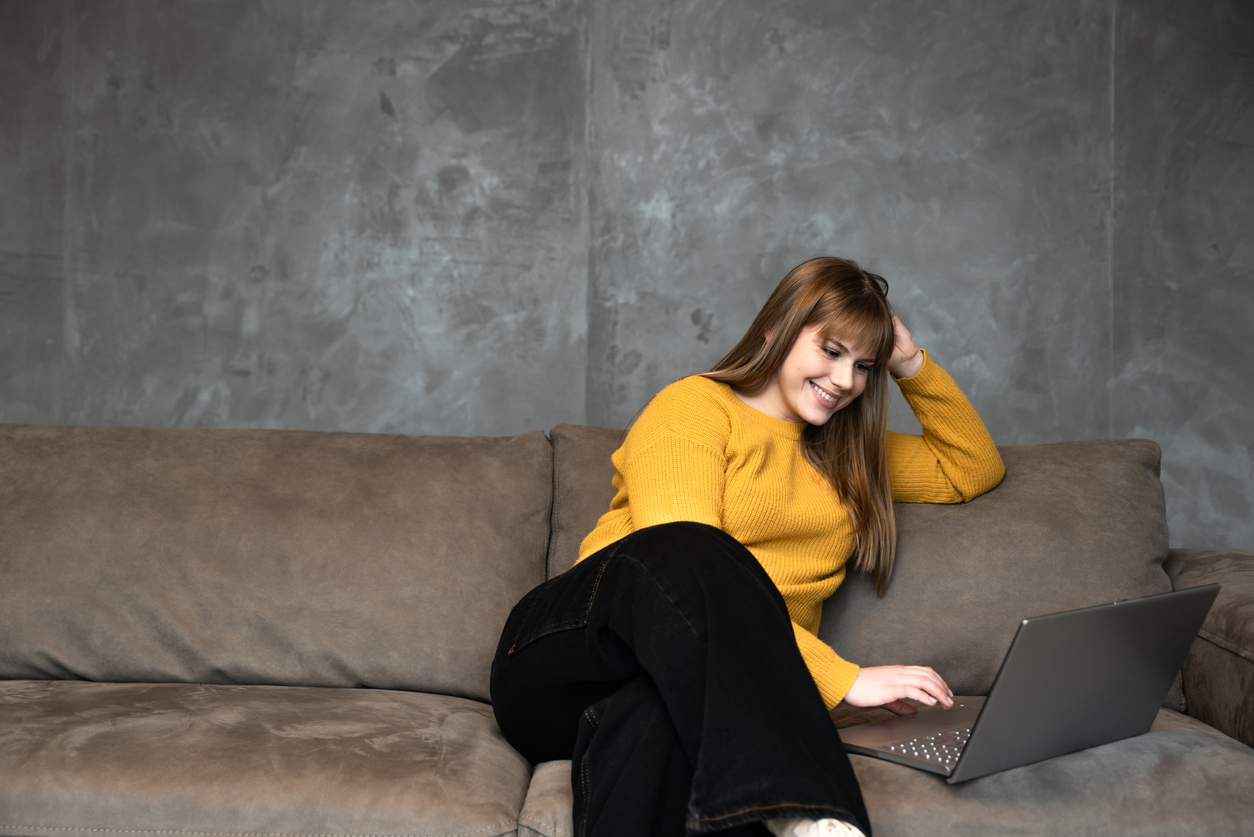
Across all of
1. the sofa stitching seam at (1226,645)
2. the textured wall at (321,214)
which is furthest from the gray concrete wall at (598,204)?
A: the sofa stitching seam at (1226,645)

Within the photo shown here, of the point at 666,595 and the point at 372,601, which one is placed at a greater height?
the point at 666,595

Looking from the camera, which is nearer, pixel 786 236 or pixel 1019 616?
pixel 1019 616

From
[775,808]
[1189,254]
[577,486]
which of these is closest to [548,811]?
[775,808]

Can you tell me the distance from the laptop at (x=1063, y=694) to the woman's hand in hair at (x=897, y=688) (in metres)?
0.04

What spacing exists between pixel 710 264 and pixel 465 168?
26.0 inches

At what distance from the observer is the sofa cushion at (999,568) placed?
1456 mm

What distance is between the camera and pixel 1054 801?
1.04 metres

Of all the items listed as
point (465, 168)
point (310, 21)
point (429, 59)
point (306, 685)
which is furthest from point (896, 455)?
point (310, 21)

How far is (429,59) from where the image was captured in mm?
2297

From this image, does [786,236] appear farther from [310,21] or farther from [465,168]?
[310,21]

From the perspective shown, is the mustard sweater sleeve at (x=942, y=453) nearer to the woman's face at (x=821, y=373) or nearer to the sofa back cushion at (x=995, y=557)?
the sofa back cushion at (x=995, y=557)

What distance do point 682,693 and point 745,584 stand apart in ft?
0.44

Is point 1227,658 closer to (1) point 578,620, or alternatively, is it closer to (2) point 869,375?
(2) point 869,375

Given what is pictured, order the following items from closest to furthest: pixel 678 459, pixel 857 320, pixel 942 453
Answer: pixel 678 459 < pixel 857 320 < pixel 942 453
